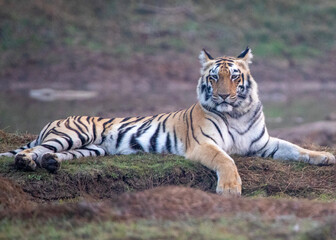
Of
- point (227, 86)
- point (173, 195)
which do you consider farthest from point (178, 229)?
point (227, 86)

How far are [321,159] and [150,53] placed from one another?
13464mm

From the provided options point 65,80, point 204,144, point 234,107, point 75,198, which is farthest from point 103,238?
point 65,80

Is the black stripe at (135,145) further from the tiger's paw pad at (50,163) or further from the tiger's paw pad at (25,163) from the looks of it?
the tiger's paw pad at (25,163)

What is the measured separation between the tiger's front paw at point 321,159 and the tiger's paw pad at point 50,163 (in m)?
2.63

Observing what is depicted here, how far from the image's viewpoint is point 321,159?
6.36 metres

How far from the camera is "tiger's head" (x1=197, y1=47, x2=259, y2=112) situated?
20.5ft

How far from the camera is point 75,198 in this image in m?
5.50

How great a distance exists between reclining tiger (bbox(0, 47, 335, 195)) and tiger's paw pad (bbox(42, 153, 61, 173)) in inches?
10.5

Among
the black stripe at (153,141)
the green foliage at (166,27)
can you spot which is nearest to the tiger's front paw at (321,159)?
the black stripe at (153,141)

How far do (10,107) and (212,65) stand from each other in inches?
329

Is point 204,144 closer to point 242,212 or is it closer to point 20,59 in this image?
point 242,212

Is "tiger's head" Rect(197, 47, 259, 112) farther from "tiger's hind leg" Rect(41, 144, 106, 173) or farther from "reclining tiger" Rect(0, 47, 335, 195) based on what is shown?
"tiger's hind leg" Rect(41, 144, 106, 173)

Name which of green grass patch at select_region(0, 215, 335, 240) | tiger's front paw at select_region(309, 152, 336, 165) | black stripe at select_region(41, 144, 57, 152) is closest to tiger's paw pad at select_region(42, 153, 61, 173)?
black stripe at select_region(41, 144, 57, 152)

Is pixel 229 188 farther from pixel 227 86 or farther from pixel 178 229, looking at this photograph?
pixel 178 229
